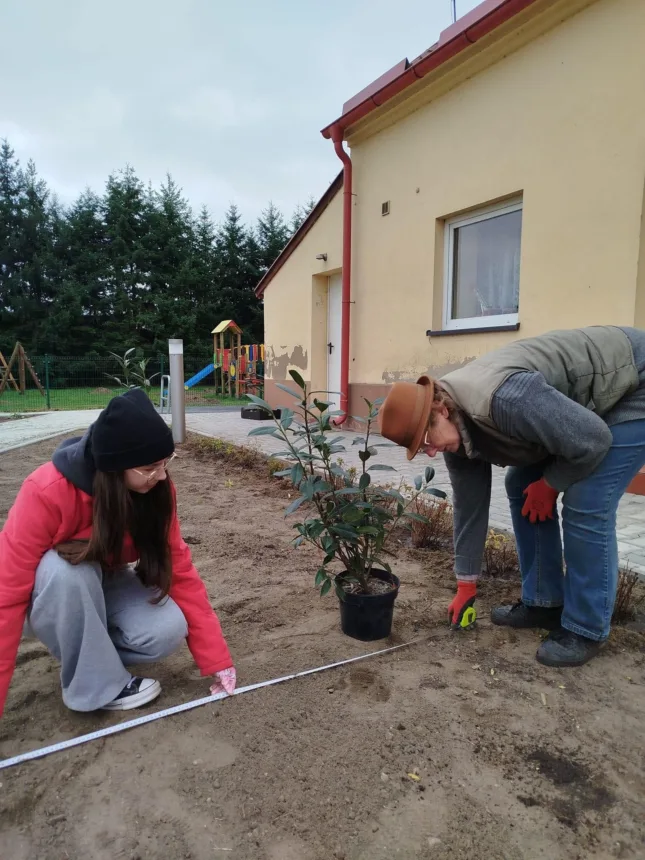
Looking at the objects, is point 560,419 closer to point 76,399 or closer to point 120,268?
point 76,399

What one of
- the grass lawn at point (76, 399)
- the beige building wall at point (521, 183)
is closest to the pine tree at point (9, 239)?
the grass lawn at point (76, 399)

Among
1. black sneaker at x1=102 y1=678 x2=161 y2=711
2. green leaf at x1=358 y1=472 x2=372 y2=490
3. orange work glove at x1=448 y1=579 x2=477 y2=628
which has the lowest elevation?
black sneaker at x1=102 y1=678 x2=161 y2=711

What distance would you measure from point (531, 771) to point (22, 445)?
7.20 m

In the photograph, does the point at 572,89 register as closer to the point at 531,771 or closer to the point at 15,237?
the point at 531,771

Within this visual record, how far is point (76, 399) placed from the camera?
17.2m

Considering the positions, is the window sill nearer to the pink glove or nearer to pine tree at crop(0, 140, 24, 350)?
the pink glove

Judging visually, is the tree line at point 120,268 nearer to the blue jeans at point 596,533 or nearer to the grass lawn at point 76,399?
the grass lawn at point 76,399

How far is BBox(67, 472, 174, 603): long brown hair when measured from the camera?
1604mm

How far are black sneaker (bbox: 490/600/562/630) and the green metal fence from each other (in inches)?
575

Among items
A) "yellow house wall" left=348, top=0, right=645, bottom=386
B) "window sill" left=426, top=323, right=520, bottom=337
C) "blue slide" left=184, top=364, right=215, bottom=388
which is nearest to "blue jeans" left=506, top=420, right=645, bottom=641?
"yellow house wall" left=348, top=0, right=645, bottom=386

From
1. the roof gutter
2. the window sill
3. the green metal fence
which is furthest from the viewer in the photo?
the green metal fence

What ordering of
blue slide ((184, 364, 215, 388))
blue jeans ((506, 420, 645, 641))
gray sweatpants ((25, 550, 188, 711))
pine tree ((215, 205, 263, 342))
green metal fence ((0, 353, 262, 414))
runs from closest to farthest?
1. gray sweatpants ((25, 550, 188, 711))
2. blue jeans ((506, 420, 645, 641))
3. green metal fence ((0, 353, 262, 414))
4. blue slide ((184, 364, 215, 388))
5. pine tree ((215, 205, 263, 342))

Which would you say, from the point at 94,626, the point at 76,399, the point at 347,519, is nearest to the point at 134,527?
the point at 94,626

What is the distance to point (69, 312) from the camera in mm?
24172
